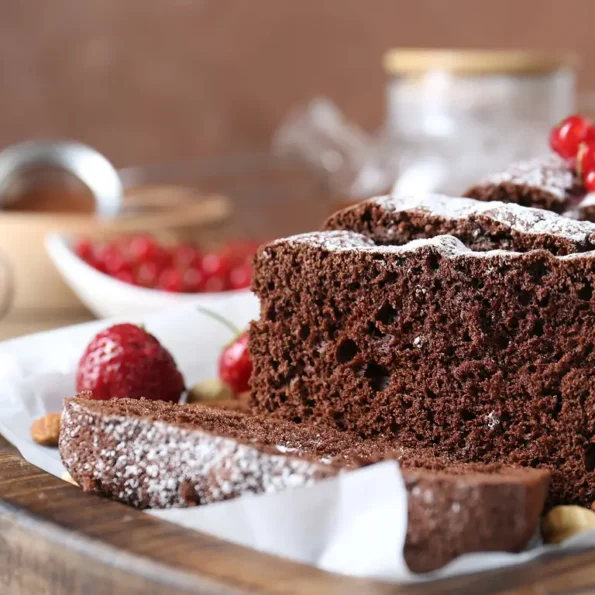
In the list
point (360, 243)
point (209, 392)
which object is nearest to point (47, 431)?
point (209, 392)

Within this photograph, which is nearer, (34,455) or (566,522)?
(566,522)

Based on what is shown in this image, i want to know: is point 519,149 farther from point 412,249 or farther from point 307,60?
point 307,60

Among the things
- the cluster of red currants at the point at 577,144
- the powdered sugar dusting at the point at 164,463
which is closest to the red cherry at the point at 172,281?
the cluster of red currants at the point at 577,144

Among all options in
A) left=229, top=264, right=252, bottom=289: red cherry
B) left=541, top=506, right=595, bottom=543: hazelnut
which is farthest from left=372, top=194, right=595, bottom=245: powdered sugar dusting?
left=229, top=264, right=252, bottom=289: red cherry

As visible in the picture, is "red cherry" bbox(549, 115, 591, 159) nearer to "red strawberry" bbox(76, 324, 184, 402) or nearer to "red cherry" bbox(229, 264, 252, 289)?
"red strawberry" bbox(76, 324, 184, 402)

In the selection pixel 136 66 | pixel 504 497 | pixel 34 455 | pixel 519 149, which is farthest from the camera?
pixel 136 66

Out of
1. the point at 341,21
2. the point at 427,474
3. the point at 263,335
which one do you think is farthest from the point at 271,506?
the point at 341,21

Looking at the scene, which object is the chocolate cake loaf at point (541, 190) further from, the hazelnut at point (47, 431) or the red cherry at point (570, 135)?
the hazelnut at point (47, 431)

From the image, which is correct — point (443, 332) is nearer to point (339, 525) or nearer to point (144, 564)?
point (339, 525)
